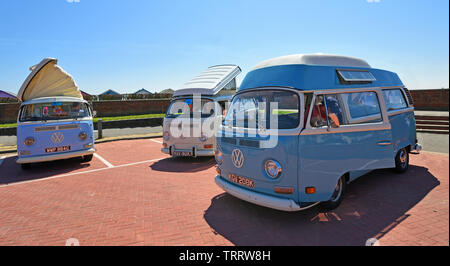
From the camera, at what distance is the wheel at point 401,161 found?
19.9 feet

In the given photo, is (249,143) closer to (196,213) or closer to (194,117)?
(196,213)

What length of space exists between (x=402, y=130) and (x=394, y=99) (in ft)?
2.38

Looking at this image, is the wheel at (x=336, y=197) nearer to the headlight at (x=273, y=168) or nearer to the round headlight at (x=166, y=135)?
the headlight at (x=273, y=168)

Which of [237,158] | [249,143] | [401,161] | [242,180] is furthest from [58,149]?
[401,161]

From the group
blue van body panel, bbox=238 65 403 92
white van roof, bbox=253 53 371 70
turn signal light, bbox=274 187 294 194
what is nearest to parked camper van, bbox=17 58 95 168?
blue van body panel, bbox=238 65 403 92

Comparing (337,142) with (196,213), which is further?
(196,213)

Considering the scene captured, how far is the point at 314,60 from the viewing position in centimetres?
418

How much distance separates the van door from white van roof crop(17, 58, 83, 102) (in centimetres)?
841

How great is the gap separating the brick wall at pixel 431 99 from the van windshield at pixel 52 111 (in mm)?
23703

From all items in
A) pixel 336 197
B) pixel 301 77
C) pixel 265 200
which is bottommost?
pixel 336 197

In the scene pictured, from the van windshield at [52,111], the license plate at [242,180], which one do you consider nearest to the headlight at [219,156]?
the license plate at [242,180]

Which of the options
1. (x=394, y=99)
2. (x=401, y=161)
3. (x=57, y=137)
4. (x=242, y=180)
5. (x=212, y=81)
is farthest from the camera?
(x=212, y=81)

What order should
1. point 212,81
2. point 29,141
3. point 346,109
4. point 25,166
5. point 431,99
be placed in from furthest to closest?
point 431,99, point 212,81, point 25,166, point 29,141, point 346,109
